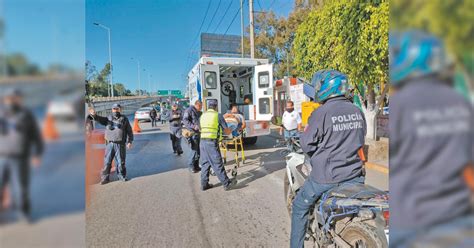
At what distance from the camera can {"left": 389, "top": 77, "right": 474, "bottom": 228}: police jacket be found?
469mm

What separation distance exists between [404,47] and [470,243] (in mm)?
409

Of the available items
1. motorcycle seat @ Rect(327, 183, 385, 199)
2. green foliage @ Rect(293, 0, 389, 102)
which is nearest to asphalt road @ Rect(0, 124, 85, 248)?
motorcycle seat @ Rect(327, 183, 385, 199)

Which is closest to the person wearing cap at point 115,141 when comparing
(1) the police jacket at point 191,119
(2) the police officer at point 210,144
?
(1) the police jacket at point 191,119

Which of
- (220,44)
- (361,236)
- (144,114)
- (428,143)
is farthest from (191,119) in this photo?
(220,44)

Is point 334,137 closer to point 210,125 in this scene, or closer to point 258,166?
point 210,125

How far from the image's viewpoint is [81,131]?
72 cm

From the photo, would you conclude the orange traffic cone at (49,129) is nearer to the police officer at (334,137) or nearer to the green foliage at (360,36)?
the police officer at (334,137)

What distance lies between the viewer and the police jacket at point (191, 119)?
18.9ft

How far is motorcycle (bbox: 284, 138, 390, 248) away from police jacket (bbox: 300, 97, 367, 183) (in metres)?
0.12

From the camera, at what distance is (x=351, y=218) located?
1939 millimetres

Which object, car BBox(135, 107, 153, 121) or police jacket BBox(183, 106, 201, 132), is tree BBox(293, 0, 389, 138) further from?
car BBox(135, 107, 153, 121)

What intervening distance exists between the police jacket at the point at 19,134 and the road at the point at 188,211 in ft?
8.23

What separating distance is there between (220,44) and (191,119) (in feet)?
55.4

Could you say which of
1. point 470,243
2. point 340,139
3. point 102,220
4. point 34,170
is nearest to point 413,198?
point 470,243
